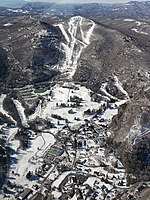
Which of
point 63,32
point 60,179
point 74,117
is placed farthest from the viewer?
point 63,32

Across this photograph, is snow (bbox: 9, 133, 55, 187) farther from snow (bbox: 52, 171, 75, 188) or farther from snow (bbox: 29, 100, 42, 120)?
snow (bbox: 29, 100, 42, 120)

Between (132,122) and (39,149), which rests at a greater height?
(132,122)

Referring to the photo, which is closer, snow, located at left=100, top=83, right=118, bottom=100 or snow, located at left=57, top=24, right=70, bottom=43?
snow, located at left=100, top=83, right=118, bottom=100

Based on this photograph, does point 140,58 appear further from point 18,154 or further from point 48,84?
point 18,154

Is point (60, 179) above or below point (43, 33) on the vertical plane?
below

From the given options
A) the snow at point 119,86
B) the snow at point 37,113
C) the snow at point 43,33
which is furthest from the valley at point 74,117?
the snow at point 43,33

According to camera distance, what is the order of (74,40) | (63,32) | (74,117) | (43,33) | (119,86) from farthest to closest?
(63,32) → (74,40) → (43,33) → (119,86) → (74,117)

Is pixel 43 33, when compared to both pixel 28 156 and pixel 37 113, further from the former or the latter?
pixel 28 156

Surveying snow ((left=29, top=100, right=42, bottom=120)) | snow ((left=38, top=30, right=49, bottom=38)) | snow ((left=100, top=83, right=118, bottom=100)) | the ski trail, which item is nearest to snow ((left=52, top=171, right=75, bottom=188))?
snow ((left=29, top=100, right=42, bottom=120))

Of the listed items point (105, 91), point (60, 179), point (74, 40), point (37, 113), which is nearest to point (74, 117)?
point (37, 113)

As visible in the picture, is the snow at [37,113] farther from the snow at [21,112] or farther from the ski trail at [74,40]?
the ski trail at [74,40]

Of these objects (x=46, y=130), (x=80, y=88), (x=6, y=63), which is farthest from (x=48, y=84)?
(x=46, y=130)
